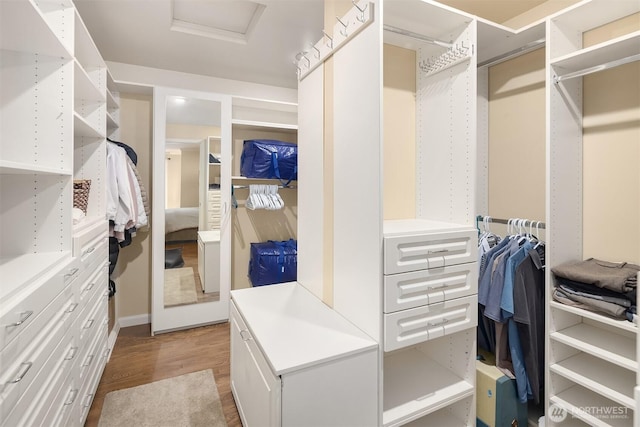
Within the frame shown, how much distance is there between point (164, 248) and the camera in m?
2.97

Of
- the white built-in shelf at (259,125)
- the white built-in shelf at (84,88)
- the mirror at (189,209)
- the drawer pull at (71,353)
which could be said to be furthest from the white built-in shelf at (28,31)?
the white built-in shelf at (259,125)

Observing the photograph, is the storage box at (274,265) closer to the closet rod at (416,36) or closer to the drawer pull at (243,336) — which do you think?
the drawer pull at (243,336)

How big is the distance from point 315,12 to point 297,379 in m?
2.32

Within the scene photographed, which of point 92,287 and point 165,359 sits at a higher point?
point 92,287

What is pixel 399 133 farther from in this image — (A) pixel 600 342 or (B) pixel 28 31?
(B) pixel 28 31

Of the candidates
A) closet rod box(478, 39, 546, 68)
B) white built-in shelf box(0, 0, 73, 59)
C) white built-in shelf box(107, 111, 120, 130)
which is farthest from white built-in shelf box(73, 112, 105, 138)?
closet rod box(478, 39, 546, 68)

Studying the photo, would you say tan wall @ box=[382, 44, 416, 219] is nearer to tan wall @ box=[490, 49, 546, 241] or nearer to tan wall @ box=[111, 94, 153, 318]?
tan wall @ box=[490, 49, 546, 241]

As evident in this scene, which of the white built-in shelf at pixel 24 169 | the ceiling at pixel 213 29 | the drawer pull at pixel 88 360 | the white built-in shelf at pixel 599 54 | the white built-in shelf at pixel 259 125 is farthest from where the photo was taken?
the white built-in shelf at pixel 259 125

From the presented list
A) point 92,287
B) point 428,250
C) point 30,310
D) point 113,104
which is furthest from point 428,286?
point 113,104

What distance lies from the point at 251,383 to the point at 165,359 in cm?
138

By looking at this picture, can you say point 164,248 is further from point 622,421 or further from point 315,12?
point 622,421

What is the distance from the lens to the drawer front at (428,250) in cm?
134

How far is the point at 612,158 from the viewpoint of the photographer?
5.78ft

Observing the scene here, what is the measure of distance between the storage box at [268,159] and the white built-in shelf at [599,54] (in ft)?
7.39
